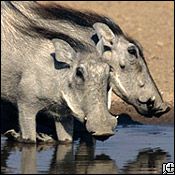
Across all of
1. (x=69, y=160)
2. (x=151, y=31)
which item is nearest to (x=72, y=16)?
(x=69, y=160)

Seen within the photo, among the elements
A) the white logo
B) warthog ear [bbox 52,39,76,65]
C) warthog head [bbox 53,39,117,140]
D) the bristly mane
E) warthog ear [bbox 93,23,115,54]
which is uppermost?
the bristly mane

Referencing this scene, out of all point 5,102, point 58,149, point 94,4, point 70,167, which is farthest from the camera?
point 94,4

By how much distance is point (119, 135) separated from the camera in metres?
12.7

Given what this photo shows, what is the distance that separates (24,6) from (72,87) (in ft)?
5.62

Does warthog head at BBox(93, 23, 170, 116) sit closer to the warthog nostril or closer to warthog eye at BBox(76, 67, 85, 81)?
the warthog nostril

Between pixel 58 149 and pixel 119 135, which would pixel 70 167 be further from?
pixel 119 135

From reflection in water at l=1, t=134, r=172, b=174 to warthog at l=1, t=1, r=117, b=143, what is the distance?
28 centimetres

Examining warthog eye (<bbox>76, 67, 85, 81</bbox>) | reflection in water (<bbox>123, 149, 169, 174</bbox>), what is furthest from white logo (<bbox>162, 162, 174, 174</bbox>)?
warthog eye (<bbox>76, 67, 85, 81</bbox>)

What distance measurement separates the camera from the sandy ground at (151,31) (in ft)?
48.6

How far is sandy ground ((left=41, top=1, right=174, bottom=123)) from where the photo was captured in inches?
583

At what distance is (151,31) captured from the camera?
65.4 feet

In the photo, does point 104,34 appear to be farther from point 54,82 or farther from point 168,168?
point 168,168

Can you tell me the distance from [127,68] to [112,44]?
1.02ft

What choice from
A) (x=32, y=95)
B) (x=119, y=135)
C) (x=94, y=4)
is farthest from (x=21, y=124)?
(x=94, y=4)
